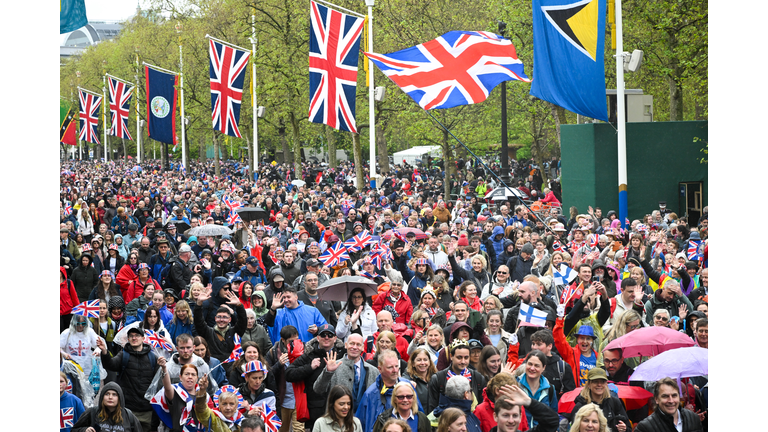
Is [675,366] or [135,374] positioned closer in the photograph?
[675,366]

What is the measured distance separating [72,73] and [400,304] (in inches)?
3682

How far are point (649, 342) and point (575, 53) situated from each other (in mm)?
11023

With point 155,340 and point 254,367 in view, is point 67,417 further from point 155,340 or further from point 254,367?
point 254,367

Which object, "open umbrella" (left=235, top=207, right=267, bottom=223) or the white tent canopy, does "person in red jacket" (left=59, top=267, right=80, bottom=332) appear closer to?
"open umbrella" (left=235, top=207, right=267, bottom=223)

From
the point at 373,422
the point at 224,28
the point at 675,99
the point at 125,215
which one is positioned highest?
the point at 224,28

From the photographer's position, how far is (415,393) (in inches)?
270

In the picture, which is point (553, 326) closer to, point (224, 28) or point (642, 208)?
point (642, 208)

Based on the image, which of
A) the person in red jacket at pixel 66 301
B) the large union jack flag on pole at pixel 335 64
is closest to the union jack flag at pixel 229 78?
the large union jack flag on pole at pixel 335 64

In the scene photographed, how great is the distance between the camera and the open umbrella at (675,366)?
689cm

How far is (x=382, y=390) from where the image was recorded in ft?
23.5

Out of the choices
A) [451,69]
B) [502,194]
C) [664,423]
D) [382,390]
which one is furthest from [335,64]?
[664,423]

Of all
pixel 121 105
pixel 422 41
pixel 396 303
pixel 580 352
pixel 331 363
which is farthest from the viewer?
pixel 121 105

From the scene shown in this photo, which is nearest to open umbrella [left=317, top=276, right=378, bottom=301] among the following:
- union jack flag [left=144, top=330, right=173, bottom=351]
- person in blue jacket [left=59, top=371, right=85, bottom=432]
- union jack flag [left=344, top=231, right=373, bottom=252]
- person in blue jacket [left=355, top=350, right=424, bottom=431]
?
union jack flag [left=144, top=330, right=173, bottom=351]

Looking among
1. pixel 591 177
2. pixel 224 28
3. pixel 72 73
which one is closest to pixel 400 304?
pixel 591 177
